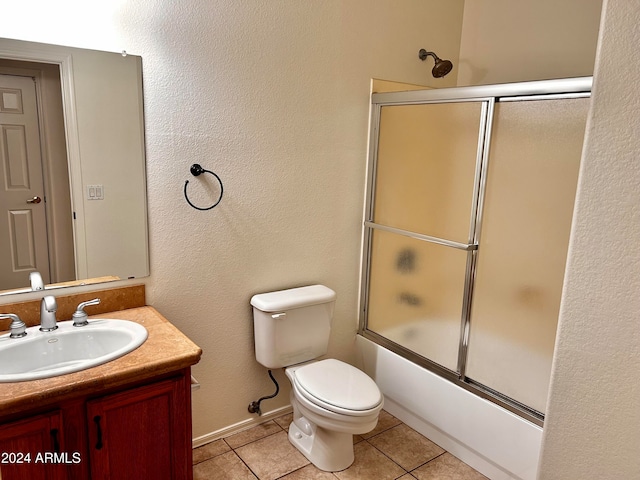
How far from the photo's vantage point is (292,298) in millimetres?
2320

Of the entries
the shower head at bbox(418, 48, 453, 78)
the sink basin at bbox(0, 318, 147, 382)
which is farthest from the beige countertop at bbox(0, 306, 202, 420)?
the shower head at bbox(418, 48, 453, 78)

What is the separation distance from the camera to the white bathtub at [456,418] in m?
2.02

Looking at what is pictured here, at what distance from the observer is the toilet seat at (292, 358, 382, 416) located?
2025 millimetres

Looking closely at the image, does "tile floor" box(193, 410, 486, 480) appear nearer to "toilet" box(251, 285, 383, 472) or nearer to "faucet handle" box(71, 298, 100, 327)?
"toilet" box(251, 285, 383, 472)

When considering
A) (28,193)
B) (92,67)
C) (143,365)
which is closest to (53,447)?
(143,365)

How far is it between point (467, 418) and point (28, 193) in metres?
2.09

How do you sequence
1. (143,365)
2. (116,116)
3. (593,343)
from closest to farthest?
(593,343) < (143,365) < (116,116)

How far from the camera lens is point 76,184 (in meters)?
1.81

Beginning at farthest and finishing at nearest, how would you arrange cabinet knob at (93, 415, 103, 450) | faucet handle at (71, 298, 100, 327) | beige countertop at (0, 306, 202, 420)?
1. faucet handle at (71, 298, 100, 327)
2. cabinet knob at (93, 415, 103, 450)
3. beige countertop at (0, 306, 202, 420)

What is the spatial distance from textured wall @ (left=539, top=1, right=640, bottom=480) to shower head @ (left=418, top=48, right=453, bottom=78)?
1458mm

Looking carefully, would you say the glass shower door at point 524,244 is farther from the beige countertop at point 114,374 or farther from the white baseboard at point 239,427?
the beige countertop at point 114,374

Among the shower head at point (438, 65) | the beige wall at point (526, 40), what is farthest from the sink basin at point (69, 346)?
the beige wall at point (526, 40)

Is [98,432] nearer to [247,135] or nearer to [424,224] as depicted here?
[247,135]

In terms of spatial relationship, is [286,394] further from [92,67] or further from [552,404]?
[92,67]
